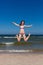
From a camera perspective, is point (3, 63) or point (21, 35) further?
point (21, 35)


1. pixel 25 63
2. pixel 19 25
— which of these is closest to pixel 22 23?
pixel 19 25

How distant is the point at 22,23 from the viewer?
12125mm

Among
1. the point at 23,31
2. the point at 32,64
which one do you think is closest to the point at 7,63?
the point at 32,64

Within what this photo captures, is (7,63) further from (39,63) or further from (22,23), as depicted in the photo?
(22,23)

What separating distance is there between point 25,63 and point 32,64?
0.79 feet

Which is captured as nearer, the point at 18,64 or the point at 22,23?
the point at 18,64

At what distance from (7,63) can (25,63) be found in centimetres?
49

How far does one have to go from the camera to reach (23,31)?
40.0 ft

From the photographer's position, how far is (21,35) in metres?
12.3

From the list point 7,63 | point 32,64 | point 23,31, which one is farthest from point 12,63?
point 23,31

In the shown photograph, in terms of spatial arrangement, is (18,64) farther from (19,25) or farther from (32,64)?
(19,25)

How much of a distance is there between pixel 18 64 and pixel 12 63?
236 mm

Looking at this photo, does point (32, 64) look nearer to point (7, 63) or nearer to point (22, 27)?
point (7, 63)

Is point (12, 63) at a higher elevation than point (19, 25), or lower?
lower
